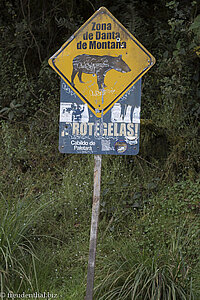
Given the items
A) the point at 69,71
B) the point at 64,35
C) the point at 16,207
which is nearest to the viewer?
the point at 69,71

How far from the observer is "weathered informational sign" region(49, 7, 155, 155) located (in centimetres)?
351

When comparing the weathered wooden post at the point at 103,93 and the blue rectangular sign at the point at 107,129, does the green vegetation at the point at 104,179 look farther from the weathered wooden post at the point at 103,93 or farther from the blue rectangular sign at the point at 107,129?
the blue rectangular sign at the point at 107,129

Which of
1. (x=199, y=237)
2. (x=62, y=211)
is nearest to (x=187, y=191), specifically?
(x=199, y=237)

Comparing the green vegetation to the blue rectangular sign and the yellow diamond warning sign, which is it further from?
the yellow diamond warning sign

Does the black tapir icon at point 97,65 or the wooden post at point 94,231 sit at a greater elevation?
the black tapir icon at point 97,65

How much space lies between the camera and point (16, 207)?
4.50 m

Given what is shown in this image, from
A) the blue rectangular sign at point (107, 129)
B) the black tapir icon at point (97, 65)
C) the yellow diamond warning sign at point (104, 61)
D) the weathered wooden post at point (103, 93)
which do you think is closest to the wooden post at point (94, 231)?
the weathered wooden post at point (103, 93)

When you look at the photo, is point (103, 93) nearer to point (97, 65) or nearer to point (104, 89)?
point (104, 89)

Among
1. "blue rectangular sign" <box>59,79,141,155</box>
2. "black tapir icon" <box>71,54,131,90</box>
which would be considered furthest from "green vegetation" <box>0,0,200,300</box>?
"black tapir icon" <box>71,54,131,90</box>

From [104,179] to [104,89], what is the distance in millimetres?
2053

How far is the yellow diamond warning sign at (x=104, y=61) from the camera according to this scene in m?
3.52

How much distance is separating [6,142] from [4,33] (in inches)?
102

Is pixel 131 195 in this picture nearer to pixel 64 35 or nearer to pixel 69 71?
pixel 69 71

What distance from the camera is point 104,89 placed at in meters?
3.54
